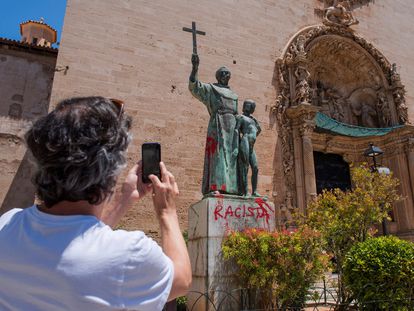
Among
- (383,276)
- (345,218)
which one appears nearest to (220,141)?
(383,276)

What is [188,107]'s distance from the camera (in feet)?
31.6

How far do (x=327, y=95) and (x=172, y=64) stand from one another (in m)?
7.09

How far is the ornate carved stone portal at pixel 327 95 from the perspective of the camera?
1035cm

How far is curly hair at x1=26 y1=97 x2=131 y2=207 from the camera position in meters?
0.95

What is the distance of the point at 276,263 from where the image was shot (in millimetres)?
4395

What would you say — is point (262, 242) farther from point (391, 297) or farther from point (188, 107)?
point (188, 107)

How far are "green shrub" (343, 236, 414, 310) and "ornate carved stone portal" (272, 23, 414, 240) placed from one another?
15.9 feet

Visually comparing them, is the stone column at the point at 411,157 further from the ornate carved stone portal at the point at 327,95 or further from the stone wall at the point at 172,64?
the stone wall at the point at 172,64

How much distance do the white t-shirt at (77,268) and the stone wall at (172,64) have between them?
7522 millimetres

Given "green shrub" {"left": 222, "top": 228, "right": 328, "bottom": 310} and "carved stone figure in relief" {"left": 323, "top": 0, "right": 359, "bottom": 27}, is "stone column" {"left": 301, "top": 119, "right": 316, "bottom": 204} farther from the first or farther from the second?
"green shrub" {"left": 222, "top": 228, "right": 328, "bottom": 310}

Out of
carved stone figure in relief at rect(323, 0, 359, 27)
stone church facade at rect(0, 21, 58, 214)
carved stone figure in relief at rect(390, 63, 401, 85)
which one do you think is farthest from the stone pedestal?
carved stone figure in relief at rect(323, 0, 359, 27)

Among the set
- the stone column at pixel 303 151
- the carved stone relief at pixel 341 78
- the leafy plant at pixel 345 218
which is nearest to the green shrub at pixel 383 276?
the leafy plant at pixel 345 218

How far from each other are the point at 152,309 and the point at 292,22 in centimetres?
1311

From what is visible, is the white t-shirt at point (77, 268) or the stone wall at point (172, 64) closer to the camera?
the white t-shirt at point (77, 268)
